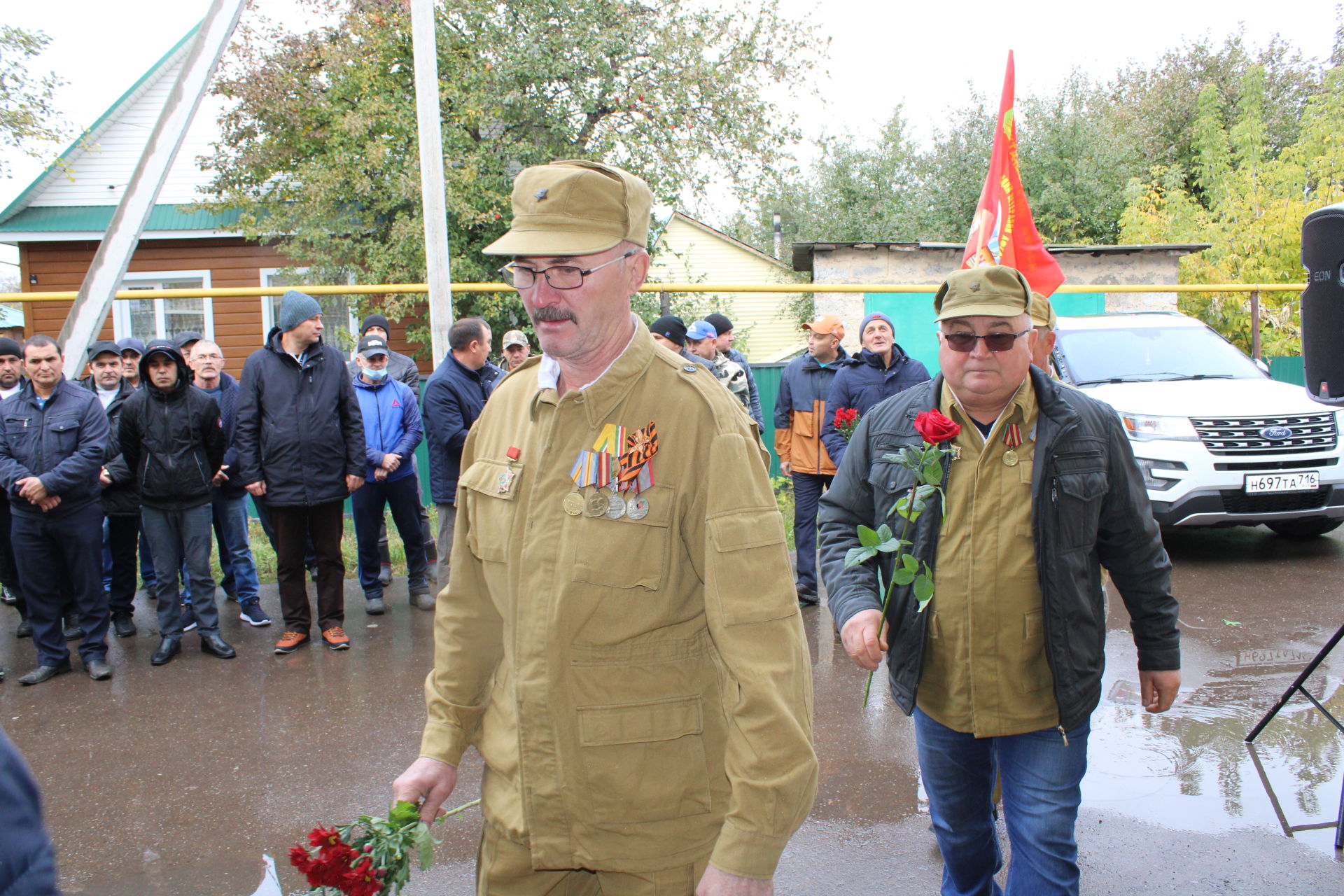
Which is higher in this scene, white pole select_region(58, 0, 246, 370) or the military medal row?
white pole select_region(58, 0, 246, 370)

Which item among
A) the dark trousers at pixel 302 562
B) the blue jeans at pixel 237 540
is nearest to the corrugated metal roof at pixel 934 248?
the blue jeans at pixel 237 540

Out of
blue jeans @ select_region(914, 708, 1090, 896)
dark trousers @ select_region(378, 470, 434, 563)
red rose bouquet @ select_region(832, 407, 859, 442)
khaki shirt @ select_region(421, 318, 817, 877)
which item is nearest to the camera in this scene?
khaki shirt @ select_region(421, 318, 817, 877)

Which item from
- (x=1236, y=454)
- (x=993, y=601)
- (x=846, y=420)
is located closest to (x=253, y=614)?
(x=846, y=420)

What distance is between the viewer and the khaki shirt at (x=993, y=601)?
277cm

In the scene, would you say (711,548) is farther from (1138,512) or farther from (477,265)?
(477,265)

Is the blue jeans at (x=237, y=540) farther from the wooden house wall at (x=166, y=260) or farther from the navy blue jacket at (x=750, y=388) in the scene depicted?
the wooden house wall at (x=166, y=260)

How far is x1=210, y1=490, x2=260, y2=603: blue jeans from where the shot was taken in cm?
753

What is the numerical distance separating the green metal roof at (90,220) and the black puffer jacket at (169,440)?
12.9 meters

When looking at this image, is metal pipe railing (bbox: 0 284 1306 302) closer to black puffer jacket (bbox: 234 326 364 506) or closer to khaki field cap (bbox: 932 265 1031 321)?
black puffer jacket (bbox: 234 326 364 506)

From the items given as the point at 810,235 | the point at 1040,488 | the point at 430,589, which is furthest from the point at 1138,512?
the point at 810,235

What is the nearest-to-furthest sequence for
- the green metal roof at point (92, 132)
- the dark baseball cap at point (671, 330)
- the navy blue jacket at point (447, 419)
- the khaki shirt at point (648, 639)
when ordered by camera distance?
the khaki shirt at point (648, 639), the navy blue jacket at point (447, 419), the dark baseball cap at point (671, 330), the green metal roof at point (92, 132)

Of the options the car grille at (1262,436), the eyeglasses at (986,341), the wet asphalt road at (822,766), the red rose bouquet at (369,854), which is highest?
the eyeglasses at (986,341)

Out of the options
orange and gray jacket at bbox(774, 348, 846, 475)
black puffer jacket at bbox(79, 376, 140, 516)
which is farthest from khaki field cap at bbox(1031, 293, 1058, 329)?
black puffer jacket at bbox(79, 376, 140, 516)

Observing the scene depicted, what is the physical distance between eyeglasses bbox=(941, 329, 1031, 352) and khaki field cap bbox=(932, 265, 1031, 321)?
56 millimetres
